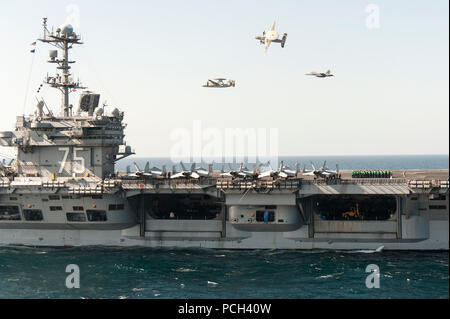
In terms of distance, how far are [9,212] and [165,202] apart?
28.2ft

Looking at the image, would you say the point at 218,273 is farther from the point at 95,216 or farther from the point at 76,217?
the point at 76,217

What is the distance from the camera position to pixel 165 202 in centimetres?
3066

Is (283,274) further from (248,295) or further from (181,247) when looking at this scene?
(181,247)

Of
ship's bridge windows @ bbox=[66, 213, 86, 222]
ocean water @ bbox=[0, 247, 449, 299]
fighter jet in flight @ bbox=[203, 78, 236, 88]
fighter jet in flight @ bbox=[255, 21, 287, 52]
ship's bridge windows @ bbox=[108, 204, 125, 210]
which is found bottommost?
ocean water @ bbox=[0, 247, 449, 299]

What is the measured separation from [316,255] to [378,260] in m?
3.01

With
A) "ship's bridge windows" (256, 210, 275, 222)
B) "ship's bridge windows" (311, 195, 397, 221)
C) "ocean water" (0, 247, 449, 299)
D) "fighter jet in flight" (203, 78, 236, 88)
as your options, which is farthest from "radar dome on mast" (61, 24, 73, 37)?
"ship's bridge windows" (311, 195, 397, 221)

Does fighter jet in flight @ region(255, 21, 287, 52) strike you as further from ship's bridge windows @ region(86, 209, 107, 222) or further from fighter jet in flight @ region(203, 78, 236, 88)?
ship's bridge windows @ region(86, 209, 107, 222)

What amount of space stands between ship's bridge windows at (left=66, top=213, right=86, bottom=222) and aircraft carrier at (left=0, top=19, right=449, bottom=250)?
0.06 meters

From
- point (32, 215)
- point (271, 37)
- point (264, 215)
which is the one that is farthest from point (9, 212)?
point (271, 37)

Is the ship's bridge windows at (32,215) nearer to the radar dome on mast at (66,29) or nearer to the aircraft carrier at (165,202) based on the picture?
the aircraft carrier at (165,202)

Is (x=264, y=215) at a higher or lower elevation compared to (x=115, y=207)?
lower

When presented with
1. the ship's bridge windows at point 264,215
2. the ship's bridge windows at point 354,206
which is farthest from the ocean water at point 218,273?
the ship's bridge windows at point 354,206

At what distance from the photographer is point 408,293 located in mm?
21328

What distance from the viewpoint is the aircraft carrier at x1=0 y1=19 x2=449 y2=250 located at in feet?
88.3
